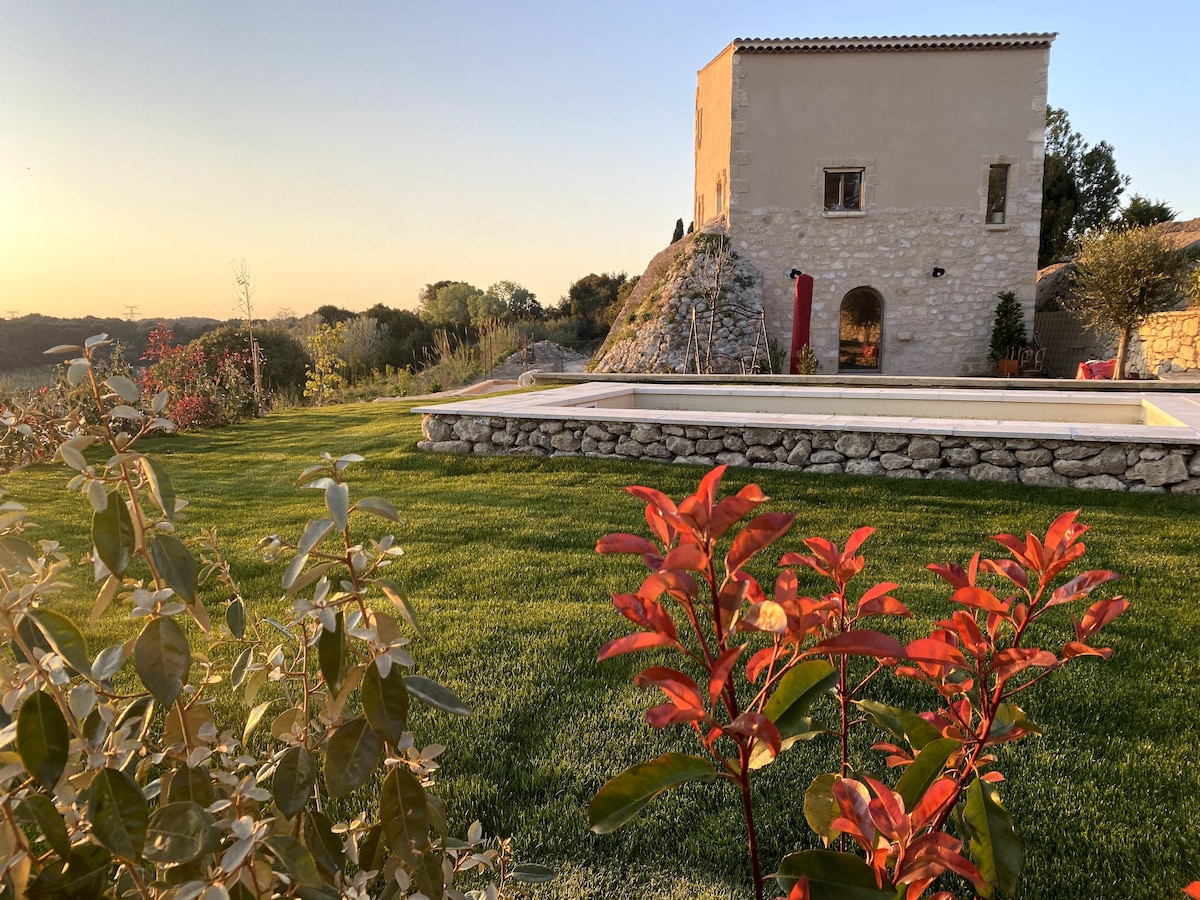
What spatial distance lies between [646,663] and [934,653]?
216 centimetres

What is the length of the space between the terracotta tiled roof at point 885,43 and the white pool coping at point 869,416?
1045cm

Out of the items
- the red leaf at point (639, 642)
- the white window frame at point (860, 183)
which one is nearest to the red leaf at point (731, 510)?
the red leaf at point (639, 642)

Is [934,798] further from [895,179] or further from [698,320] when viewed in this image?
[895,179]

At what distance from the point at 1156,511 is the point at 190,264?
15.3 metres

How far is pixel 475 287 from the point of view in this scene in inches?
1437

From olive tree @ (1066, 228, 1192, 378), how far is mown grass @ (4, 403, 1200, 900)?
11019 millimetres

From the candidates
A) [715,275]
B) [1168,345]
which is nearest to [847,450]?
[715,275]

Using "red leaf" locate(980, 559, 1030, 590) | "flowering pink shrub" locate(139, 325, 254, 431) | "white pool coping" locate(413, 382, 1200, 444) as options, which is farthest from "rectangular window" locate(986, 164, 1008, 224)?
"red leaf" locate(980, 559, 1030, 590)

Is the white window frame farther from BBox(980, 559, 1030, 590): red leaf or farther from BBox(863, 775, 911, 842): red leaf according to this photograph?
BBox(863, 775, 911, 842): red leaf

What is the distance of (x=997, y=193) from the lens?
15734 mm

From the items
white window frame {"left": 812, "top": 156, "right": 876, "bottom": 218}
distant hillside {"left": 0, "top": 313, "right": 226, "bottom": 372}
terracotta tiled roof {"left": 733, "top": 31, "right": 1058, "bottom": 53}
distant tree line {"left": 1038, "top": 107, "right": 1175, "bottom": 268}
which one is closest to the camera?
terracotta tiled roof {"left": 733, "top": 31, "right": 1058, "bottom": 53}

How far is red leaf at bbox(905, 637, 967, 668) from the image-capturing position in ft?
3.05

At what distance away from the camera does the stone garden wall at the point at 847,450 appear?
526cm

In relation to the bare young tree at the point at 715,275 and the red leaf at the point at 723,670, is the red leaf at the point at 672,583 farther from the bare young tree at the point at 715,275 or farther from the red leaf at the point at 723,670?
the bare young tree at the point at 715,275
